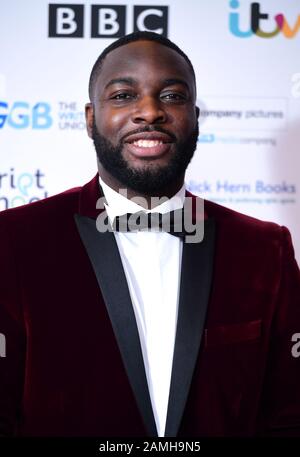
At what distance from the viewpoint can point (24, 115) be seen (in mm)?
1982

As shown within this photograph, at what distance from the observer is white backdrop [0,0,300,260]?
198 cm

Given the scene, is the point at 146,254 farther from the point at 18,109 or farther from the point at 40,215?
the point at 18,109

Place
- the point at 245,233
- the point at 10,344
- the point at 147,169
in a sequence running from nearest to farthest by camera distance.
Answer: the point at 10,344 → the point at 147,169 → the point at 245,233

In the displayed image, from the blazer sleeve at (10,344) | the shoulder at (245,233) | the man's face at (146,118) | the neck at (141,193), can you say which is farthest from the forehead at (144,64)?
the blazer sleeve at (10,344)

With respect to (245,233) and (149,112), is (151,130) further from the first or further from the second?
(245,233)

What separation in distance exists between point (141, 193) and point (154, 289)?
0.25 metres

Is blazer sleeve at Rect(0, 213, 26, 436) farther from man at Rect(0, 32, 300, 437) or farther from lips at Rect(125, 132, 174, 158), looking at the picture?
lips at Rect(125, 132, 174, 158)

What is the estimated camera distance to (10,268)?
1.45m

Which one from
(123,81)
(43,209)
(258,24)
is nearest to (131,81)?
(123,81)

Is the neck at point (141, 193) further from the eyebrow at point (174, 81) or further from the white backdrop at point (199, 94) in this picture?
the white backdrop at point (199, 94)

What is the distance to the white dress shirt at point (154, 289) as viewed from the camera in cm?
147

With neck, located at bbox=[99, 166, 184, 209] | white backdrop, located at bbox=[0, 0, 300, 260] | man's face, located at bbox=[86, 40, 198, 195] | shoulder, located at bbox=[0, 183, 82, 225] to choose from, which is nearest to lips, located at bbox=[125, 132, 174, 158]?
man's face, located at bbox=[86, 40, 198, 195]

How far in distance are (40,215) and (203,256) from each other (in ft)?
1.37

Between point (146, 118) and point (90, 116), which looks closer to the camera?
Answer: point (146, 118)
